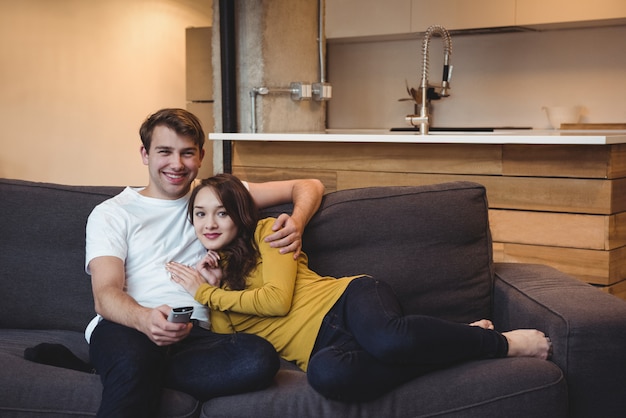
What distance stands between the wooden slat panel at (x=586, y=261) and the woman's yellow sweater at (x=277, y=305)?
132 cm

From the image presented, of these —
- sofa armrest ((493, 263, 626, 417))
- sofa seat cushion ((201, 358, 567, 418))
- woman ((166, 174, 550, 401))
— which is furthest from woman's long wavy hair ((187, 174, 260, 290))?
sofa armrest ((493, 263, 626, 417))

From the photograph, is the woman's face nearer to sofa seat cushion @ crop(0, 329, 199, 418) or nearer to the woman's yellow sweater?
the woman's yellow sweater

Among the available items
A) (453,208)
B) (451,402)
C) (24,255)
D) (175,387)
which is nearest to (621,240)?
(453,208)

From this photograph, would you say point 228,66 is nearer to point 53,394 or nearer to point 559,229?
point 559,229

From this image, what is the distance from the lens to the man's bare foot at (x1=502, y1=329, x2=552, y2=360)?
2082 millimetres

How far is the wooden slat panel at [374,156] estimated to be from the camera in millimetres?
3498

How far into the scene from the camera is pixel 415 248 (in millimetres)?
2459

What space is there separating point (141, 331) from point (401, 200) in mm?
900

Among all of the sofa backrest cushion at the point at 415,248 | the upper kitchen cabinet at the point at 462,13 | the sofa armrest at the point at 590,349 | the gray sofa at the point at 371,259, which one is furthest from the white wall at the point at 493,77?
the sofa armrest at the point at 590,349

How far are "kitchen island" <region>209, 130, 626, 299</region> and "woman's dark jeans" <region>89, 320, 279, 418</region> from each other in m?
1.66

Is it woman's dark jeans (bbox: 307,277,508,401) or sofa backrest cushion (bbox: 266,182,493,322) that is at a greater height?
sofa backrest cushion (bbox: 266,182,493,322)

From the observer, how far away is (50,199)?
2.53 m

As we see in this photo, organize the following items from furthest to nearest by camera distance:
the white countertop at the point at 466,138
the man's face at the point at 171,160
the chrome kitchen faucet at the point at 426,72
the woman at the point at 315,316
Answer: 1. the chrome kitchen faucet at the point at 426,72
2. the white countertop at the point at 466,138
3. the man's face at the point at 171,160
4. the woman at the point at 315,316

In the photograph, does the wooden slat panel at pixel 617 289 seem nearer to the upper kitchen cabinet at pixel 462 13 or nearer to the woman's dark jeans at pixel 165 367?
the woman's dark jeans at pixel 165 367
